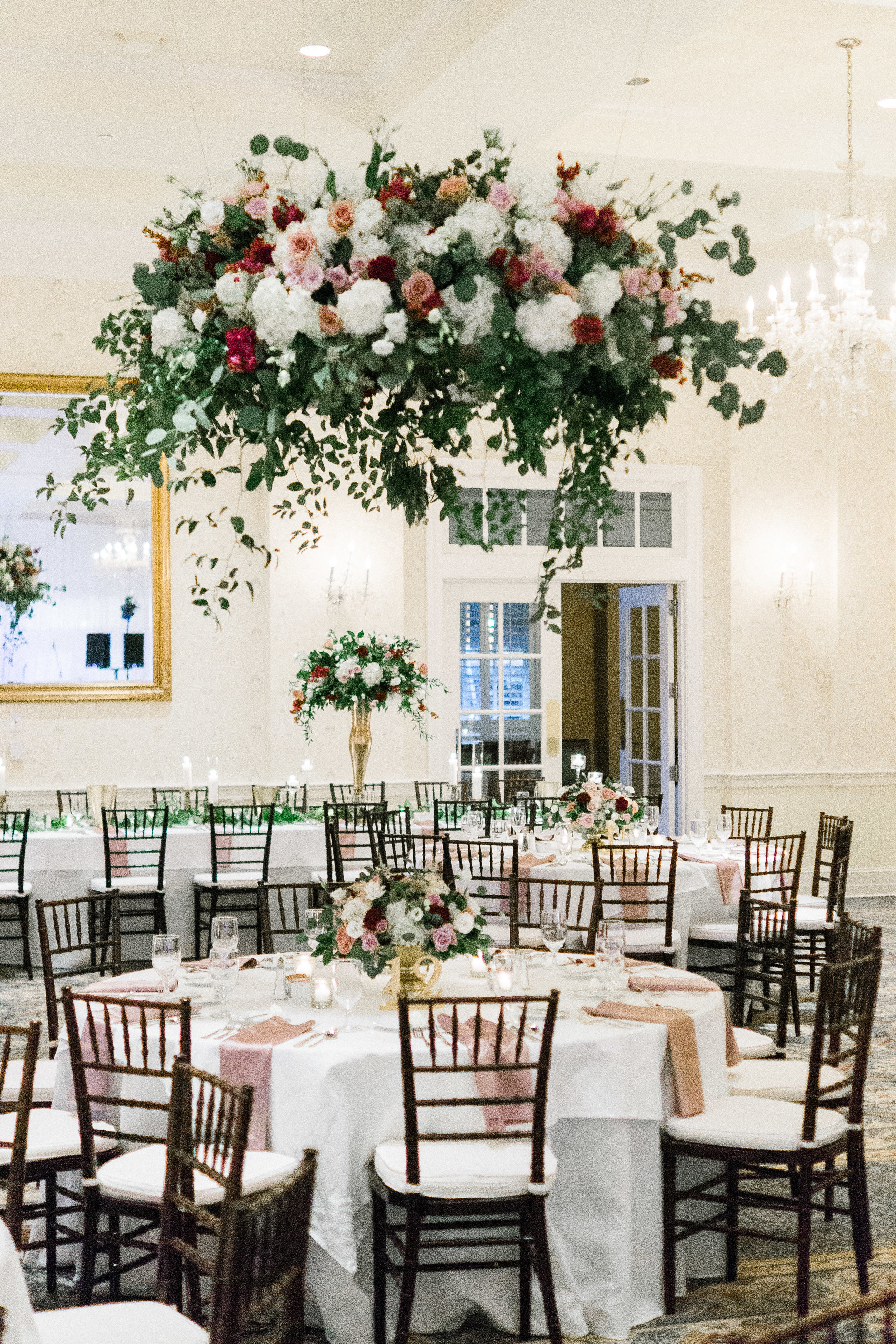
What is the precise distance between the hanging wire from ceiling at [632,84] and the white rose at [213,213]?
14.2 ft

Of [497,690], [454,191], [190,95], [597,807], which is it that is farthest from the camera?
[497,690]

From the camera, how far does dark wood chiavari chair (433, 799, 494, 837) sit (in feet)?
27.9

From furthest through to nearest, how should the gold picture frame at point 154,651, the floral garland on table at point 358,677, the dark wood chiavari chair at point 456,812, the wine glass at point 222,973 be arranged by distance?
the gold picture frame at point 154,651, the floral garland on table at point 358,677, the dark wood chiavari chair at point 456,812, the wine glass at point 222,973

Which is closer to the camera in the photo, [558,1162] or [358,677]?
[558,1162]

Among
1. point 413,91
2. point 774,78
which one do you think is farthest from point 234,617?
point 774,78

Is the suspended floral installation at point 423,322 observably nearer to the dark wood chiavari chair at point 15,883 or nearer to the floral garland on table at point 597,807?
the floral garland on table at point 597,807

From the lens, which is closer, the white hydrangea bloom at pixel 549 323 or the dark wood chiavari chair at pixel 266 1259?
the dark wood chiavari chair at pixel 266 1259

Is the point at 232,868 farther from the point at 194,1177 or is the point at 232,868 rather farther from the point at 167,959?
the point at 194,1177

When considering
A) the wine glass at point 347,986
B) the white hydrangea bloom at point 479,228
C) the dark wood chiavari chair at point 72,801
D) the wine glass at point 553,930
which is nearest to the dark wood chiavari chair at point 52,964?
the wine glass at point 347,986

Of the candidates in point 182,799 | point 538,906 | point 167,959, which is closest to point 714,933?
point 538,906

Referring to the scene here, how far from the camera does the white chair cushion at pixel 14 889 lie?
8.33 metres

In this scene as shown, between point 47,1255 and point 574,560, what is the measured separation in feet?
8.70

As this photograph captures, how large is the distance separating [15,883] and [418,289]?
6811 millimetres

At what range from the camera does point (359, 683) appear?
886 cm
